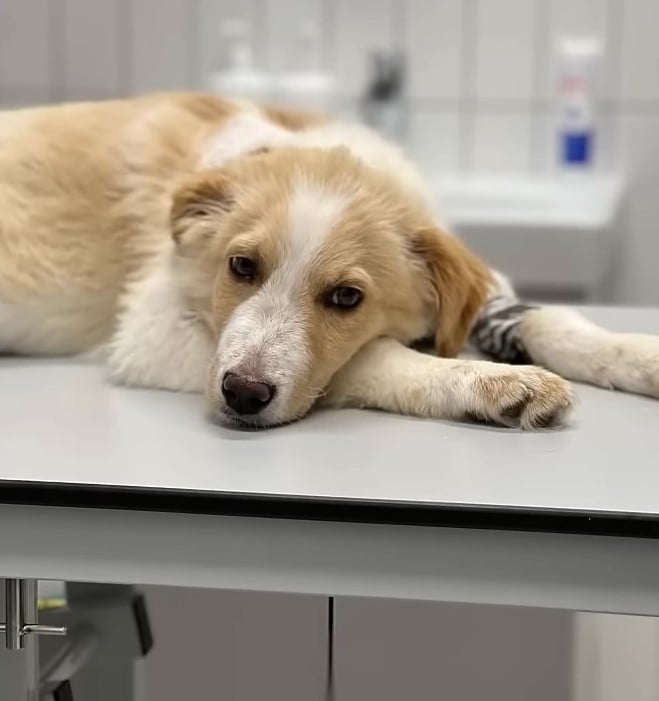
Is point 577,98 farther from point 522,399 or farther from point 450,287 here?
point 522,399

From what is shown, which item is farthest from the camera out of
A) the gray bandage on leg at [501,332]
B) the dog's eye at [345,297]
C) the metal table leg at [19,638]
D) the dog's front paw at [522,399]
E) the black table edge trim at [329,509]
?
the gray bandage on leg at [501,332]

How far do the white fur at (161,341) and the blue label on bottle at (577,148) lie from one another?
1297 mm

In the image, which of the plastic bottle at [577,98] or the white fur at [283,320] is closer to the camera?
the white fur at [283,320]

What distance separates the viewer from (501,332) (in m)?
1.37

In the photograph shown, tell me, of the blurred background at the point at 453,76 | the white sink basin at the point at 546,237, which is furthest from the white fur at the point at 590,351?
the blurred background at the point at 453,76

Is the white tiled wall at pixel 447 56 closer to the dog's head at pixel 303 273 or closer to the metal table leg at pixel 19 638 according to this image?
the dog's head at pixel 303 273

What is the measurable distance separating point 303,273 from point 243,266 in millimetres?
69

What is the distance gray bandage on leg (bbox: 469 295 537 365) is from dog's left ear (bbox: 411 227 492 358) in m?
0.08

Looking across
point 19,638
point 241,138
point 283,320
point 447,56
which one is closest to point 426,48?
point 447,56

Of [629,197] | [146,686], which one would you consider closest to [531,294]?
[629,197]

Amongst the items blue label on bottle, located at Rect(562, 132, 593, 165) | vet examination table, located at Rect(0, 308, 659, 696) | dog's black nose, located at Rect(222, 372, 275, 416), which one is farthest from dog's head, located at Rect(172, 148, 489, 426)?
blue label on bottle, located at Rect(562, 132, 593, 165)

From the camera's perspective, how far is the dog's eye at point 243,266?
Answer: 1.20 m

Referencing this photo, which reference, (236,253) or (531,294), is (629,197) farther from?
(236,253)

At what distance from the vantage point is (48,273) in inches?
58.0
